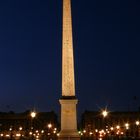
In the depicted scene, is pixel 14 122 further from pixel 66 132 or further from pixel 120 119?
pixel 66 132

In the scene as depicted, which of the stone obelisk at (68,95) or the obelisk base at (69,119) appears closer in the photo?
the stone obelisk at (68,95)

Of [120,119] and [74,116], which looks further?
[120,119]

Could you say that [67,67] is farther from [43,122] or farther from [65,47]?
[43,122]

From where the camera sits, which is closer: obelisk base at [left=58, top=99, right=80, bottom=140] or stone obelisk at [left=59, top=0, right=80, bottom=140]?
stone obelisk at [left=59, top=0, right=80, bottom=140]

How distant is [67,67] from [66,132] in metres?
5.48

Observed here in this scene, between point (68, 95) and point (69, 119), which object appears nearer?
point (68, 95)

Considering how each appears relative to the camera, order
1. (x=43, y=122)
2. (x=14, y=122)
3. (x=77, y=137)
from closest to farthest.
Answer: (x=77, y=137)
(x=14, y=122)
(x=43, y=122)

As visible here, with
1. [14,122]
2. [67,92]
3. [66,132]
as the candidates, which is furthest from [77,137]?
[14,122]

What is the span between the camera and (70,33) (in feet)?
110

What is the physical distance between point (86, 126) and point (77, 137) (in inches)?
4276

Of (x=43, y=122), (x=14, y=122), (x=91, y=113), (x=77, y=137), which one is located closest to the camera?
(x=77, y=137)

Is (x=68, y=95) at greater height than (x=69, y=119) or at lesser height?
greater

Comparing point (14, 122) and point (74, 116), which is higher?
point (14, 122)

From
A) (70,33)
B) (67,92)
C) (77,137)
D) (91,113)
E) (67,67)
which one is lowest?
(77,137)
